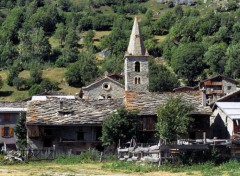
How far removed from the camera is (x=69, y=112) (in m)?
→ 68.4

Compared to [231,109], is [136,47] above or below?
above

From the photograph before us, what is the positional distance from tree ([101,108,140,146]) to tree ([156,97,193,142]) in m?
4.14

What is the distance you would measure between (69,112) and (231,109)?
54.1 ft

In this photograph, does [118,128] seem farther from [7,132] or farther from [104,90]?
[104,90]

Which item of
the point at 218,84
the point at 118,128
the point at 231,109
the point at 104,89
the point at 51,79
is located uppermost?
the point at 51,79

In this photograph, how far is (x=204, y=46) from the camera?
185000mm

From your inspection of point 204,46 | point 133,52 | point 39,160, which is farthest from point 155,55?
point 39,160

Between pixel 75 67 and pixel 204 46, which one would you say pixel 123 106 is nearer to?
pixel 75 67

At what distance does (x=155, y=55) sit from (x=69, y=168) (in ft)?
478

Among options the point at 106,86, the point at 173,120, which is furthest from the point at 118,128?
the point at 106,86

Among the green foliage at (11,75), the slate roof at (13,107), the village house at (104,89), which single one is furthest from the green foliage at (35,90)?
the slate roof at (13,107)

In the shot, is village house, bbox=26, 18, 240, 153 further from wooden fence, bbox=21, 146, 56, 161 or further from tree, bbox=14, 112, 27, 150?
wooden fence, bbox=21, 146, 56, 161

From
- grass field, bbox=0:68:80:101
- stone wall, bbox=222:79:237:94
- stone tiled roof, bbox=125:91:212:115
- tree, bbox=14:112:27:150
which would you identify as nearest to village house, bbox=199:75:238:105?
stone wall, bbox=222:79:237:94

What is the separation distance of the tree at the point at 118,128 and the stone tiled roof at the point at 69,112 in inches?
118
